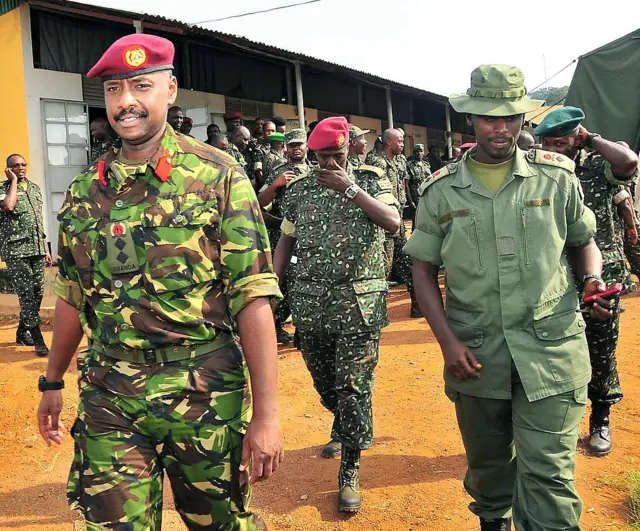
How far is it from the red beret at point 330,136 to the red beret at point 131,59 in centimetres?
144

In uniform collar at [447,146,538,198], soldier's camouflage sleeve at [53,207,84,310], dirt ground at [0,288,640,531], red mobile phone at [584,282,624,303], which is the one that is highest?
uniform collar at [447,146,538,198]

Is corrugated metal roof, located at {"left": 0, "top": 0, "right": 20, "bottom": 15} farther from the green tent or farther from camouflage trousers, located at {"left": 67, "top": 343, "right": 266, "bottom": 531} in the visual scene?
the green tent

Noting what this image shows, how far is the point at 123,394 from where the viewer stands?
1.99 m

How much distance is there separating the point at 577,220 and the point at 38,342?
235 inches

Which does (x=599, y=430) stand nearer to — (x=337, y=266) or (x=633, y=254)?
(x=337, y=266)

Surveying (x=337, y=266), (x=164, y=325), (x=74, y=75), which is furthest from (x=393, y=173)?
(x=164, y=325)

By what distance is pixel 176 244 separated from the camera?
1.99 meters

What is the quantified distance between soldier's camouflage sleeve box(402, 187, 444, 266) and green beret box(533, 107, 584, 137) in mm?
1206

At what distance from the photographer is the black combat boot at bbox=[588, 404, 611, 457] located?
3.88 meters

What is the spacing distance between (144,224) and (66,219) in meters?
0.31

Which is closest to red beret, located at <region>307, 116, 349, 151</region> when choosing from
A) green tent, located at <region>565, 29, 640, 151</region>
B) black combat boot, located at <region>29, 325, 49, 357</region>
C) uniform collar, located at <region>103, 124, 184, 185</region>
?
uniform collar, located at <region>103, 124, 184, 185</region>

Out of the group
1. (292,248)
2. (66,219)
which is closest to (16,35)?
(292,248)

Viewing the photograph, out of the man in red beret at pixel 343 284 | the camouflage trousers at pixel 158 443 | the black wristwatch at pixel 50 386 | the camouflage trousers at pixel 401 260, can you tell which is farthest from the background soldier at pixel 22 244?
the camouflage trousers at pixel 158 443

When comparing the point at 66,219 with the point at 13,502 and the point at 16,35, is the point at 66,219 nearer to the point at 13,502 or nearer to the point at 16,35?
the point at 13,502
